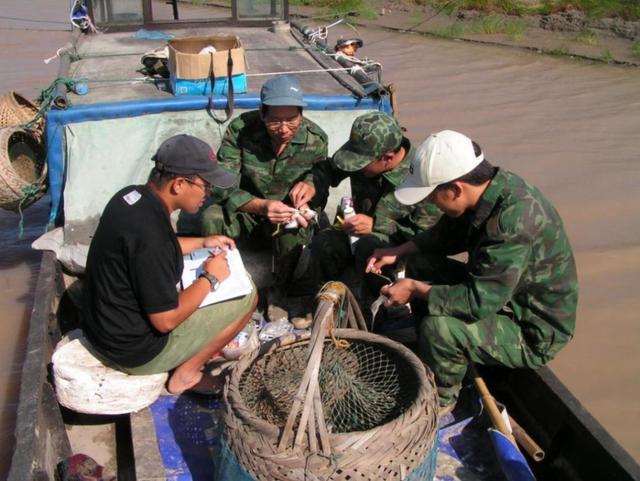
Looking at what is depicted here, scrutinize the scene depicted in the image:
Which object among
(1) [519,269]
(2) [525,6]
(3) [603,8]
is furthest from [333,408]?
(2) [525,6]

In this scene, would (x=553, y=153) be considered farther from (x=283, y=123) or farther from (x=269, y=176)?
(x=283, y=123)

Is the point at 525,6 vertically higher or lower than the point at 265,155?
lower

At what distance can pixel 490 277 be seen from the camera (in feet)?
8.40

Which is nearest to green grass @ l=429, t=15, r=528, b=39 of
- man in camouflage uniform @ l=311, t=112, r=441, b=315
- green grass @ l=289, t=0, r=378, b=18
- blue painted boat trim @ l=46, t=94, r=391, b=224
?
green grass @ l=289, t=0, r=378, b=18

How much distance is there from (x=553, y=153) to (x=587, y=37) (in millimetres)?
5473

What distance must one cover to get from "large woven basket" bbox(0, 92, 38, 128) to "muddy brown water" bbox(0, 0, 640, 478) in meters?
1.50

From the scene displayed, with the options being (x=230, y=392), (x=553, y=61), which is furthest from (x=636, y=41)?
(x=230, y=392)

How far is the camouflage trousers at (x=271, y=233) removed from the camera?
385 cm

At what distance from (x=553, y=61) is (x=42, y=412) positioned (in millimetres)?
11032

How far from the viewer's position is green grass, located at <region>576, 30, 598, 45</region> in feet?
39.5

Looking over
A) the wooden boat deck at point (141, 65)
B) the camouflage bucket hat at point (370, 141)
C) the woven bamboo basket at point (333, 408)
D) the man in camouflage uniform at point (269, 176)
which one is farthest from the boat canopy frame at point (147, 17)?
the woven bamboo basket at point (333, 408)

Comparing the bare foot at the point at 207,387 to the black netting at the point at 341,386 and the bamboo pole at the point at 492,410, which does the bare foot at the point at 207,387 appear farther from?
the bamboo pole at the point at 492,410

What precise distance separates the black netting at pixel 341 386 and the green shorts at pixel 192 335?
0.36 meters

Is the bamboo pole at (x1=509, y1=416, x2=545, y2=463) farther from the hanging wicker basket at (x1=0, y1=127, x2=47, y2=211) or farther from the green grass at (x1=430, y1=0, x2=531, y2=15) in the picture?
the green grass at (x1=430, y1=0, x2=531, y2=15)
